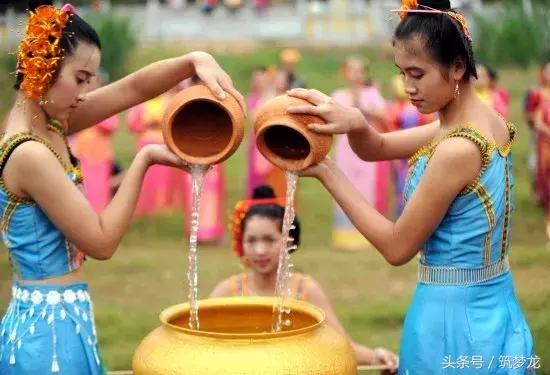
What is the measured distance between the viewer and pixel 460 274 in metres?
3.12

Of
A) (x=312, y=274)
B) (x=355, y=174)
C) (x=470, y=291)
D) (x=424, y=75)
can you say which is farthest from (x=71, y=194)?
(x=355, y=174)

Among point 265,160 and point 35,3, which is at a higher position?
point 35,3

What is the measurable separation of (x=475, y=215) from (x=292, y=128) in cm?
58

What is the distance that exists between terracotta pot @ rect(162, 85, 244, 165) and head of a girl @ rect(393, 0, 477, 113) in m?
0.51

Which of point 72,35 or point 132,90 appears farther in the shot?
point 132,90

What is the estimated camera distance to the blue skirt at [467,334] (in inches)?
122

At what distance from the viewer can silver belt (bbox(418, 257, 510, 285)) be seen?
3119 millimetres

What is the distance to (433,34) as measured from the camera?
3.06 metres

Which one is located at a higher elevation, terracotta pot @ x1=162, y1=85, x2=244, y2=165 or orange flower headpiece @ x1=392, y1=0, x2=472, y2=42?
orange flower headpiece @ x1=392, y1=0, x2=472, y2=42

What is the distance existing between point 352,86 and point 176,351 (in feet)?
22.9

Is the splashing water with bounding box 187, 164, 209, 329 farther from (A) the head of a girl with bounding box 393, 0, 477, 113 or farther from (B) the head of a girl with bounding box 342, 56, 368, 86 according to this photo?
(B) the head of a girl with bounding box 342, 56, 368, 86

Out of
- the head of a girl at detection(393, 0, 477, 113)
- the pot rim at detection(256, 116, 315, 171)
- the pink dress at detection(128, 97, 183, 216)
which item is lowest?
the pink dress at detection(128, 97, 183, 216)

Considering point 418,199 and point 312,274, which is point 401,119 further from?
point 418,199

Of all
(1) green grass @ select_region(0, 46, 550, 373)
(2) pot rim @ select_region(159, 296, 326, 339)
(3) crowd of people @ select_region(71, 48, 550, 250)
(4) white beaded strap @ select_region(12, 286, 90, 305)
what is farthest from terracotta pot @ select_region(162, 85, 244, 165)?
(3) crowd of people @ select_region(71, 48, 550, 250)
